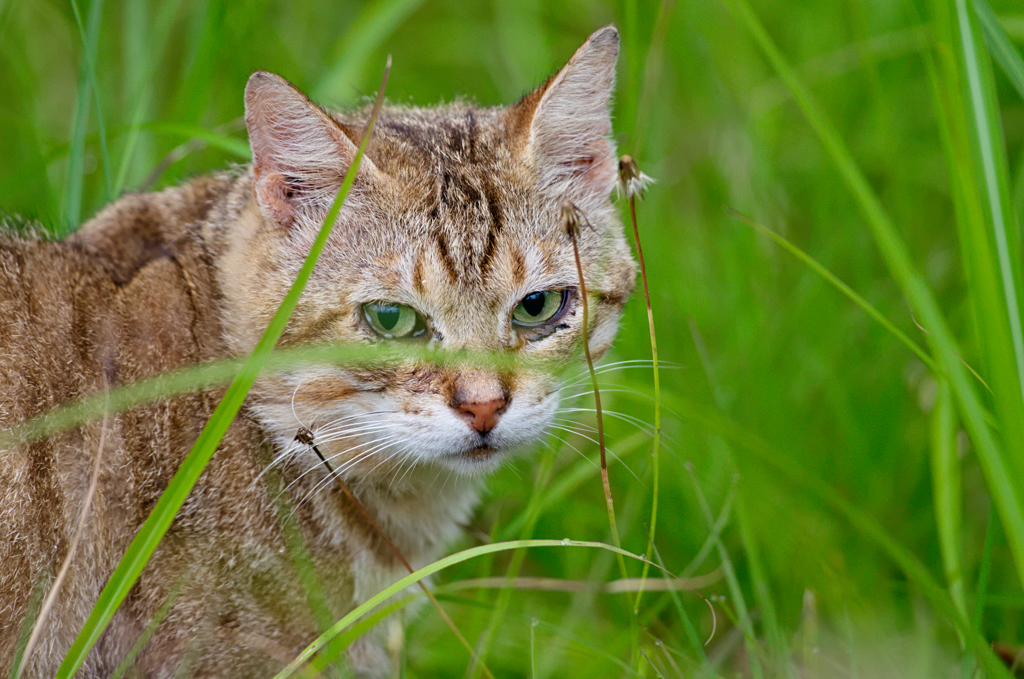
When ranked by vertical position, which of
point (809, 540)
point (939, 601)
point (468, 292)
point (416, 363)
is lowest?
point (809, 540)

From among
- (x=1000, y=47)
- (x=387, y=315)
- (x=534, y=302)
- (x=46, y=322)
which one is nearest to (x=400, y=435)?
(x=387, y=315)

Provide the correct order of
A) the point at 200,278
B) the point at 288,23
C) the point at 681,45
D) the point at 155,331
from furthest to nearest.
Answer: the point at 288,23, the point at 681,45, the point at 200,278, the point at 155,331

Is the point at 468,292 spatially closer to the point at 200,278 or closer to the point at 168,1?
the point at 200,278

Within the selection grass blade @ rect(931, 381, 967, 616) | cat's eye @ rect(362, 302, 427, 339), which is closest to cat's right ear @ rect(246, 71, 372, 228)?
cat's eye @ rect(362, 302, 427, 339)

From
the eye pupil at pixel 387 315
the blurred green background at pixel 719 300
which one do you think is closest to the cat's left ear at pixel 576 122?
the blurred green background at pixel 719 300

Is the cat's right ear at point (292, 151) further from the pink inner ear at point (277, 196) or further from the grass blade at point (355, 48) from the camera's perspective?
the grass blade at point (355, 48)

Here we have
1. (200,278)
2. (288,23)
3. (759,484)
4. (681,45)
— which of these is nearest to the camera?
(200,278)

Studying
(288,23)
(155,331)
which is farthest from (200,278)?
(288,23)
